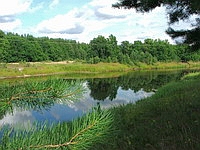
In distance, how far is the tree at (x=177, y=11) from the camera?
10.1 metres

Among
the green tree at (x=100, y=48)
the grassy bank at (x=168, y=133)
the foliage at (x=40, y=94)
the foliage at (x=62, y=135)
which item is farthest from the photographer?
the green tree at (x=100, y=48)

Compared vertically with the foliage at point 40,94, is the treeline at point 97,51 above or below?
above

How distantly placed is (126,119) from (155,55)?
392 ft

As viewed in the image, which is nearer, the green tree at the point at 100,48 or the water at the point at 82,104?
the water at the point at 82,104

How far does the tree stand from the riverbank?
47.6 meters

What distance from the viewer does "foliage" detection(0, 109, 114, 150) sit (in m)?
1.43

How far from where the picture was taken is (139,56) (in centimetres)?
11819

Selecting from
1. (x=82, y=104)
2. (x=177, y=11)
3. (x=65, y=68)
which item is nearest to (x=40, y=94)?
(x=177, y=11)

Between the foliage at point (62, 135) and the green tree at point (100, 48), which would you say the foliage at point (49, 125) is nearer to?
the foliage at point (62, 135)

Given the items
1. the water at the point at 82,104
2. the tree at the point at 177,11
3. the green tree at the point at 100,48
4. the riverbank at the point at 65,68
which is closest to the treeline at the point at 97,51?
the green tree at the point at 100,48

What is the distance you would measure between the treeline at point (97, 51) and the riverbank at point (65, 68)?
4.67 metres

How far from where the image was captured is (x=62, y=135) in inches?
58.4

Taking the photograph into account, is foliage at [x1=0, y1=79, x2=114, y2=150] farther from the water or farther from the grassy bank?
the grassy bank

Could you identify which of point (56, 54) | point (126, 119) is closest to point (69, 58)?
point (56, 54)
